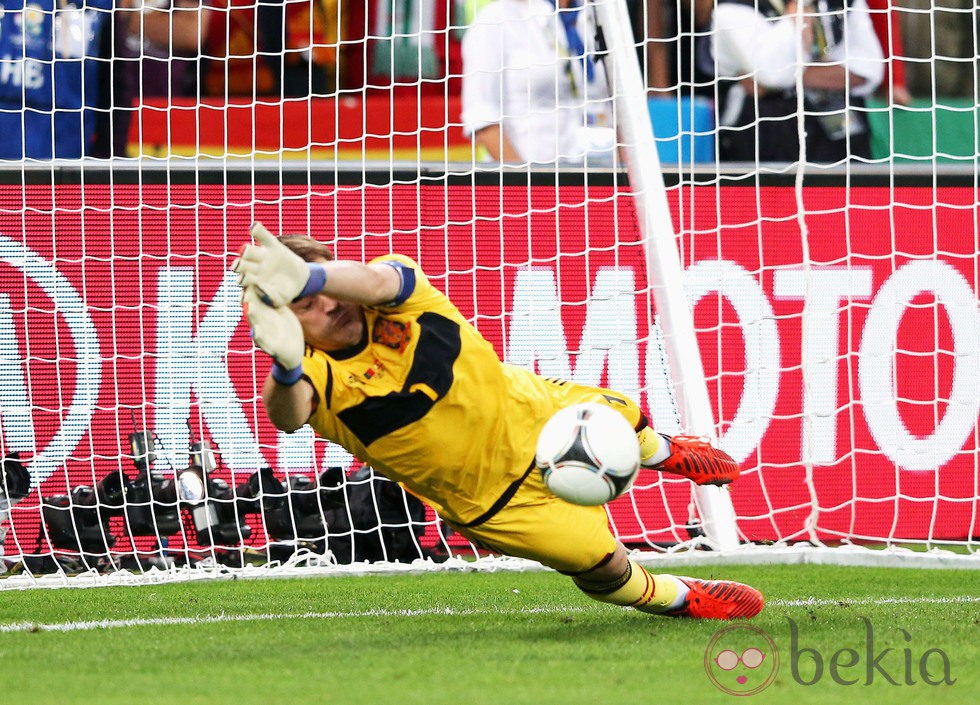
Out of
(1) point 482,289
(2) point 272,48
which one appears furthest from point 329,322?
(2) point 272,48

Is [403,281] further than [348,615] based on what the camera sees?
No

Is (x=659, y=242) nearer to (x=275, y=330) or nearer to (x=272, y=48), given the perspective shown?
(x=272, y=48)

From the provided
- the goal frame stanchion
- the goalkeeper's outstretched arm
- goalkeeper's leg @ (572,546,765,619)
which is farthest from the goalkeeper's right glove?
the goal frame stanchion

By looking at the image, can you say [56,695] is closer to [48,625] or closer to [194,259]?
[48,625]

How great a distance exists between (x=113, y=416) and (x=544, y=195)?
2.76 meters

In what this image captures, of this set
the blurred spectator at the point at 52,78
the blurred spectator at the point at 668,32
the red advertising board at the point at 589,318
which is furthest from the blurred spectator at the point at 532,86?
the blurred spectator at the point at 52,78

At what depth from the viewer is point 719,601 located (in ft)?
17.4

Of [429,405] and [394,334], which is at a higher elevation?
[394,334]

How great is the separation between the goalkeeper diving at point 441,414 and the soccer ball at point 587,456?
32 cm

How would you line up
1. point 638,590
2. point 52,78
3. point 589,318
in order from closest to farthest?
point 638,590 → point 589,318 → point 52,78

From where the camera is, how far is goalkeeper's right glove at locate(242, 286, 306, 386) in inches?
164

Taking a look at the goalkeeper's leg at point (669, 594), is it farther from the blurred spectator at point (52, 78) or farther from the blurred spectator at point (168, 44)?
the blurred spectator at point (52, 78)

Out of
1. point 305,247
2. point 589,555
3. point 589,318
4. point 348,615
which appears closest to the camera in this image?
point 305,247

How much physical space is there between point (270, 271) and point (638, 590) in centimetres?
190
